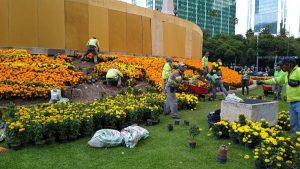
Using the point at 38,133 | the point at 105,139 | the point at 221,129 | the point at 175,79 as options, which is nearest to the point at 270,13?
the point at 175,79

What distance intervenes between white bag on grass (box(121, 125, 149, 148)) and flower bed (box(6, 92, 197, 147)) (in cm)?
81

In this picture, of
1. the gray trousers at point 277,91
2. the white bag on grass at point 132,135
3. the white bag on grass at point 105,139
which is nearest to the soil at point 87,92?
the white bag on grass at point 105,139

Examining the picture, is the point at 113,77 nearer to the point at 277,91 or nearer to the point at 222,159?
the point at 277,91

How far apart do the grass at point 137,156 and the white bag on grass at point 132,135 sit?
0.12 metres

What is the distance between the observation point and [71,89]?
12164mm

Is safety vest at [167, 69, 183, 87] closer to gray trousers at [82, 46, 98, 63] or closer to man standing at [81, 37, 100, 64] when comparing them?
man standing at [81, 37, 100, 64]

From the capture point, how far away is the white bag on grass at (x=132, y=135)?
6938 mm

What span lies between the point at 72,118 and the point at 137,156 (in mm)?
1758

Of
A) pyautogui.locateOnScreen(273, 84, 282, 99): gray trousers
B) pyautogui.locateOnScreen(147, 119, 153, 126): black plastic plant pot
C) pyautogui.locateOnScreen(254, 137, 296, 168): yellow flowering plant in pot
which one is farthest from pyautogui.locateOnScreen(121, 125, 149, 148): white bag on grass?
pyautogui.locateOnScreen(273, 84, 282, 99): gray trousers

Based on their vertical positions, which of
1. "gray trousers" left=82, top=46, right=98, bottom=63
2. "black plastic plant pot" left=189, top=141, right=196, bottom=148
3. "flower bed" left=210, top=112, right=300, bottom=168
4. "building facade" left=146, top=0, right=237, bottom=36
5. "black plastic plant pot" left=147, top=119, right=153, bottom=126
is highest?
"building facade" left=146, top=0, right=237, bottom=36

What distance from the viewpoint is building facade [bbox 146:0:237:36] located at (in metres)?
82.4

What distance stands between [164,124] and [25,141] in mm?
3673

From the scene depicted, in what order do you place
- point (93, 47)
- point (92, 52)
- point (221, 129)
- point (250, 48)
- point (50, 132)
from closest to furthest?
point (50, 132)
point (221, 129)
point (93, 47)
point (92, 52)
point (250, 48)

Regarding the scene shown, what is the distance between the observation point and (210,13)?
276 ft
